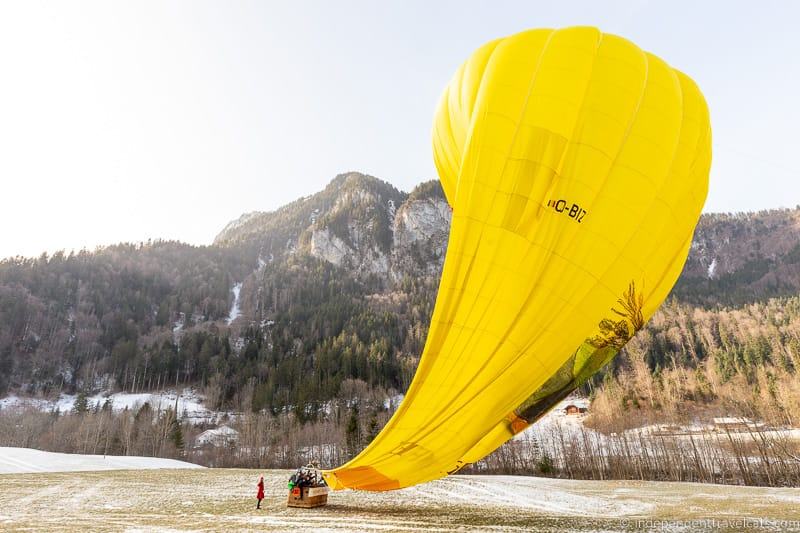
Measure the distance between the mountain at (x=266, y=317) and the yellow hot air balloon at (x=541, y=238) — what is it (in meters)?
72.9

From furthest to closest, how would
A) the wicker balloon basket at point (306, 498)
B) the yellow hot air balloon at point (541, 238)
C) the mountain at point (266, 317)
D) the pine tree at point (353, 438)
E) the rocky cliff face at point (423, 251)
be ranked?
the rocky cliff face at point (423, 251), the mountain at point (266, 317), the pine tree at point (353, 438), the wicker balloon basket at point (306, 498), the yellow hot air balloon at point (541, 238)

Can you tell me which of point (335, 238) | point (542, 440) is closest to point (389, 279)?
point (335, 238)

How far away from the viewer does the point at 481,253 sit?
245 inches

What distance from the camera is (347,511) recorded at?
12516 millimetres

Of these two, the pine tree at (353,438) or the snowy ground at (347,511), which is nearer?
the snowy ground at (347,511)

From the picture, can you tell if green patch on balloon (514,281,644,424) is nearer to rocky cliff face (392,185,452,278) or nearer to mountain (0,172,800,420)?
mountain (0,172,800,420)

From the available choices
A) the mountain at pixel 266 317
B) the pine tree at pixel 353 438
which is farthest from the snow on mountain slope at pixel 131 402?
the pine tree at pixel 353 438

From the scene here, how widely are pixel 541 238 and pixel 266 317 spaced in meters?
148

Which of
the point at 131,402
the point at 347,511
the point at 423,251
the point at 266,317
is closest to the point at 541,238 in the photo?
the point at 347,511

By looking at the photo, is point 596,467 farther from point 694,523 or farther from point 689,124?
point 689,124

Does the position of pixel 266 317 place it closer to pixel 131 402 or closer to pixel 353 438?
pixel 131 402

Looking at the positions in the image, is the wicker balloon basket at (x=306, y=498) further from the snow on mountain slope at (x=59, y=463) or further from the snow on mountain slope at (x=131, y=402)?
the snow on mountain slope at (x=131, y=402)

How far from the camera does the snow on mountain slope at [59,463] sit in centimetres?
3078

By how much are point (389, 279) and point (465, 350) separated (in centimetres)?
17814
